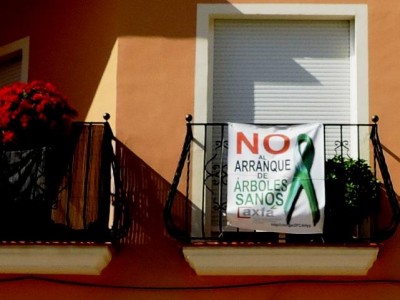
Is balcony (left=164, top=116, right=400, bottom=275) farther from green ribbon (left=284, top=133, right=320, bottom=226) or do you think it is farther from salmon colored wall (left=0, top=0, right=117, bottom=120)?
salmon colored wall (left=0, top=0, right=117, bottom=120)

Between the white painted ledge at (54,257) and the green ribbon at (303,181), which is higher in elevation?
the green ribbon at (303,181)

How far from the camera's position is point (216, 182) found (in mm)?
10953

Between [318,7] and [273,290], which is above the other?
[318,7]

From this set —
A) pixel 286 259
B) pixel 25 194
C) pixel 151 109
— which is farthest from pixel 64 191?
pixel 286 259

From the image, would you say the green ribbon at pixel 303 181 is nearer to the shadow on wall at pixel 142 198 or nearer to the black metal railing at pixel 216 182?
the black metal railing at pixel 216 182

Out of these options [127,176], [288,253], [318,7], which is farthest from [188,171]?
[318,7]

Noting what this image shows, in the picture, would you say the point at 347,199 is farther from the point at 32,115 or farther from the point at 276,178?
the point at 32,115

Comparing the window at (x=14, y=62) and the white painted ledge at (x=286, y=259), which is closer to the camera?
the white painted ledge at (x=286, y=259)

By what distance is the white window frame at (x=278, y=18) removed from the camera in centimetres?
1105

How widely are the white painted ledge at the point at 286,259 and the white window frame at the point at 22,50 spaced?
3.16 m

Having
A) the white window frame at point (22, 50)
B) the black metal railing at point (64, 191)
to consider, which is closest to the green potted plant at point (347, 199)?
the black metal railing at point (64, 191)

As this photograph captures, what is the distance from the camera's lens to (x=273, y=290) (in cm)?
1048

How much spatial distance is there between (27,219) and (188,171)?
162cm

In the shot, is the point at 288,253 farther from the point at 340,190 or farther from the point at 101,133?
the point at 101,133
